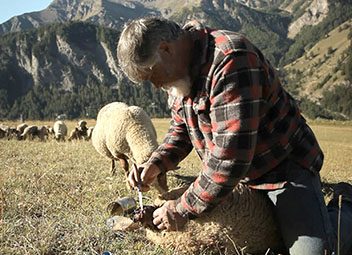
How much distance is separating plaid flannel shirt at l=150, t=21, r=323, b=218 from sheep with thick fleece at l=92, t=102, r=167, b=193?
388 centimetres

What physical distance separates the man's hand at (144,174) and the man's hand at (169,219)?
0.48 meters

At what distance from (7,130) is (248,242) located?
1803 centimetres

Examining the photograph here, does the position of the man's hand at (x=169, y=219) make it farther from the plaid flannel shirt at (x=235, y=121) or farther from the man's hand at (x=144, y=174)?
the man's hand at (x=144, y=174)

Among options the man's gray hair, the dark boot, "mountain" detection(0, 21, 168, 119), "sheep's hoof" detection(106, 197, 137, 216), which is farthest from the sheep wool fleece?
"mountain" detection(0, 21, 168, 119)

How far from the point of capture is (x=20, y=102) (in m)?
166

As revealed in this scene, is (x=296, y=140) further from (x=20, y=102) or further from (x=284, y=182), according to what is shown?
(x=20, y=102)

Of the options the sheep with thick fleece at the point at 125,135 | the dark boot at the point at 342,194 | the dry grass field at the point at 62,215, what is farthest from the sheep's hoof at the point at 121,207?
the sheep with thick fleece at the point at 125,135

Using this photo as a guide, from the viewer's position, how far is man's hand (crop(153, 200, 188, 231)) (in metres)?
3.60

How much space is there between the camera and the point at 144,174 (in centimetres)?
408

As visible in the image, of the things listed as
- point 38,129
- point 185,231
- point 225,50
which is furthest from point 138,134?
point 38,129

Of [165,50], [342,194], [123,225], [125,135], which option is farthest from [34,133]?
[165,50]

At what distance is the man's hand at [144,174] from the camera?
410 centimetres

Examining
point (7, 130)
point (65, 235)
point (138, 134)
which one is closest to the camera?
point (65, 235)

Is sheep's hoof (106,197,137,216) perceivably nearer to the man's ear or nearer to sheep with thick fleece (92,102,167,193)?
the man's ear
